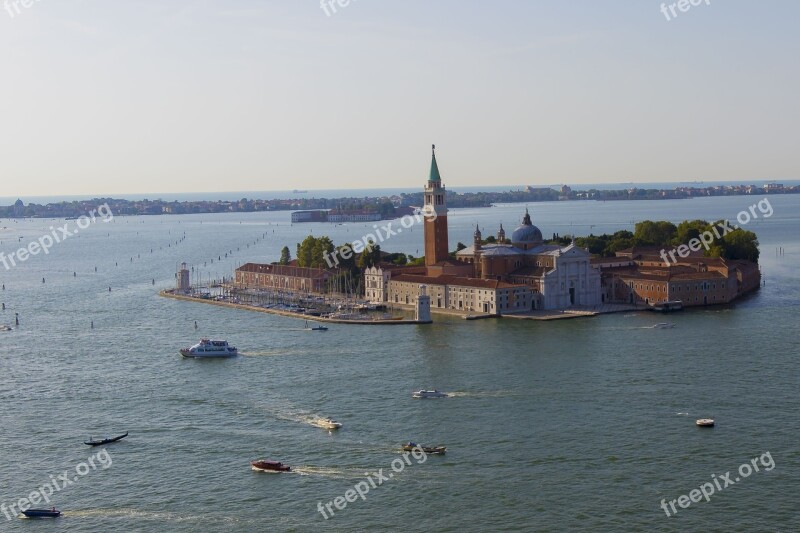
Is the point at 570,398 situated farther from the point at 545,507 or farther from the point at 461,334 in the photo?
the point at 461,334

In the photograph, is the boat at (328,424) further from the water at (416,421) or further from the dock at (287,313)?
the dock at (287,313)

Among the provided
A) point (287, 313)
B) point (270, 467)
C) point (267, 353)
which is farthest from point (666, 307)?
point (270, 467)

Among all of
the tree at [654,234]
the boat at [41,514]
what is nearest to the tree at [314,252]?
the tree at [654,234]

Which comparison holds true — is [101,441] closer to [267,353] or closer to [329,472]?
[329,472]

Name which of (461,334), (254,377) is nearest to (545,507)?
(254,377)

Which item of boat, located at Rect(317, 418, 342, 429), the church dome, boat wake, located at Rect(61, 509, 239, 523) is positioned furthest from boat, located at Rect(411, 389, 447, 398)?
the church dome

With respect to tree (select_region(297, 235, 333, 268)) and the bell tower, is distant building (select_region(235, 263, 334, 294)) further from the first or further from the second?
the bell tower
